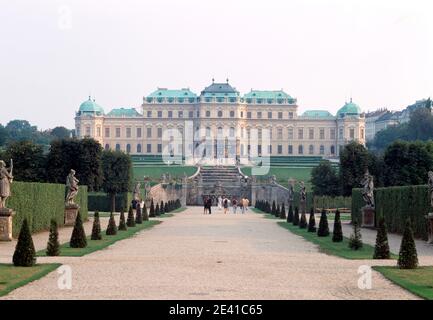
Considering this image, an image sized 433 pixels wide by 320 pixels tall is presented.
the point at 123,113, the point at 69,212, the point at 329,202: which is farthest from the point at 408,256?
the point at 123,113

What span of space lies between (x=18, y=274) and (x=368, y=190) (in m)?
17.2

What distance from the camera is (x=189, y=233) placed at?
2262 cm

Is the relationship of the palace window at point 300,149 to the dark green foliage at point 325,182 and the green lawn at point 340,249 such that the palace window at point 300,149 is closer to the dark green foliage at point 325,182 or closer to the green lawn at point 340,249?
the dark green foliage at point 325,182

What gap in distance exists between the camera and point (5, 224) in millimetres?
18234

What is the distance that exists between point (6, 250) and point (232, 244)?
437 centimetres

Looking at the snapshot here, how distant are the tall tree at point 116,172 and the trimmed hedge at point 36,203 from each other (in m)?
17.6

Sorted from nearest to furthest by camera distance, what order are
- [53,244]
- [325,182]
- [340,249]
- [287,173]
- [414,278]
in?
1. [414,278]
2. [53,244]
3. [340,249]
4. [325,182]
5. [287,173]

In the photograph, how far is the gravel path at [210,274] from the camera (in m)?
9.51

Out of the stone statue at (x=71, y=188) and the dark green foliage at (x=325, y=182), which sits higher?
the dark green foliage at (x=325, y=182)

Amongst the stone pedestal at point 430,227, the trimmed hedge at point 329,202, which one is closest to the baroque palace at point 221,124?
the trimmed hedge at point 329,202

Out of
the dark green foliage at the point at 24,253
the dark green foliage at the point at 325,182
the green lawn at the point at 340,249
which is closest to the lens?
the dark green foliage at the point at 24,253

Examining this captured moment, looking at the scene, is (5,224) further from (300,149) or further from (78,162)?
(300,149)

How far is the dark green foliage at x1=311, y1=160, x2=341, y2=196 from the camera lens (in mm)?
48506
